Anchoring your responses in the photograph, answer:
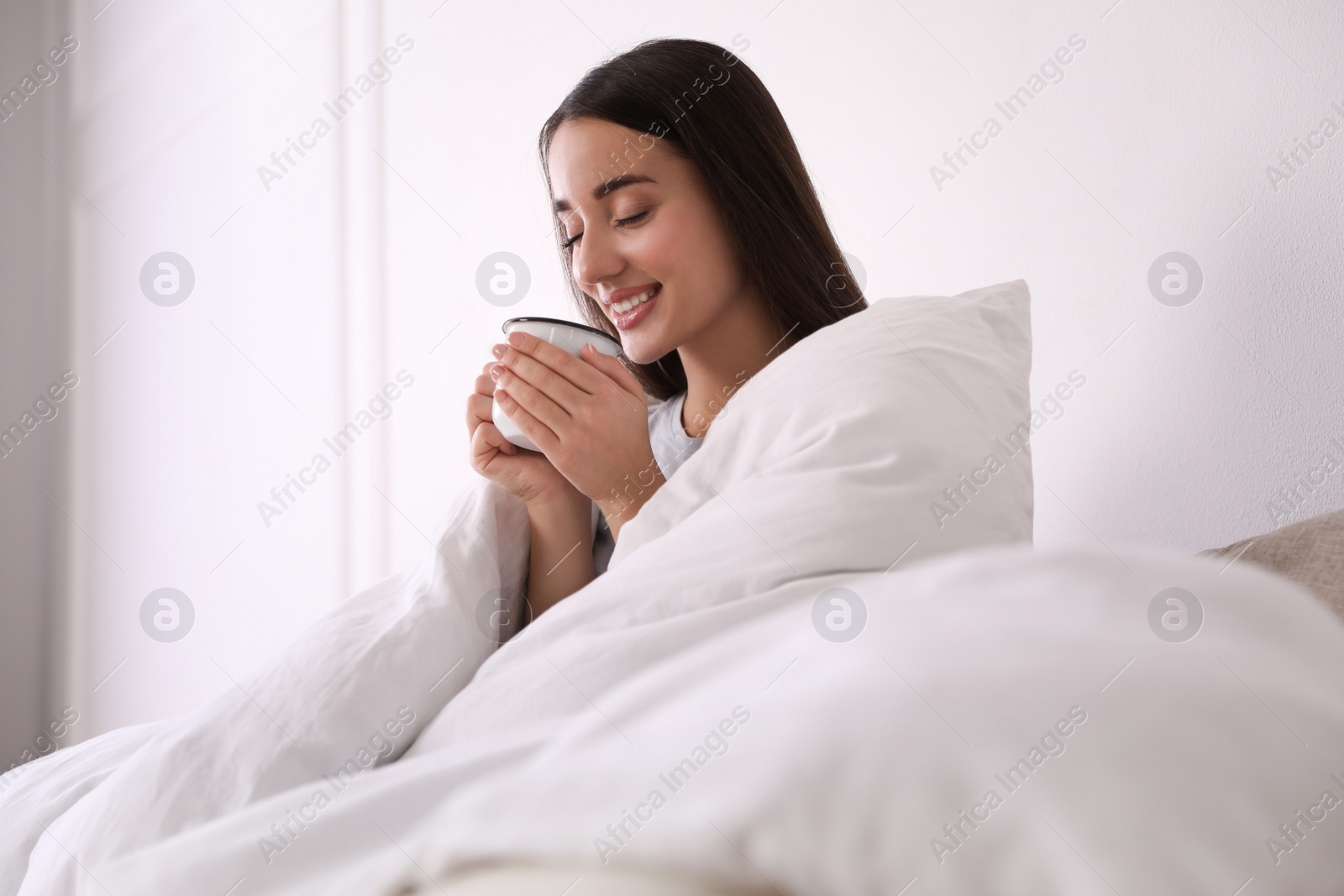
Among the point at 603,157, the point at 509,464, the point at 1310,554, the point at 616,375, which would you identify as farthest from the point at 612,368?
the point at 1310,554

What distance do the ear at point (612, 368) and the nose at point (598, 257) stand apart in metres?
0.13

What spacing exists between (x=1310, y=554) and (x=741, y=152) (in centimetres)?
67

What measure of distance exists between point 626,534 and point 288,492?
1854 mm

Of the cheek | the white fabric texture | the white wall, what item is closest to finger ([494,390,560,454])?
the white fabric texture

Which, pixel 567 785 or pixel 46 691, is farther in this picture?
pixel 46 691

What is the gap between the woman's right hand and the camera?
3.16ft

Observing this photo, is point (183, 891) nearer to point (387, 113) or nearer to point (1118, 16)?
point (1118, 16)

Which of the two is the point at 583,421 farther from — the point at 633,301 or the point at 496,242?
the point at 496,242

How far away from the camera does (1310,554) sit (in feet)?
2.34

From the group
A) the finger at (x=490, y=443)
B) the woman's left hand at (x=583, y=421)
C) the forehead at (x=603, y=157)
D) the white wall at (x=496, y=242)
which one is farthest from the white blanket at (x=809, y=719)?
the forehead at (x=603, y=157)

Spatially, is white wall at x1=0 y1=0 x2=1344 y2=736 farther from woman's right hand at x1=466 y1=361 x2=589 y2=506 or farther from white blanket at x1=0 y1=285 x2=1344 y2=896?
woman's right hand at x1=466 y1=361 x2=589 y2=506

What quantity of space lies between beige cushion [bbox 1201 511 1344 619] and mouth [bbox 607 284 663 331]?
2.00 feet

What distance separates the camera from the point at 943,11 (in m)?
1.22

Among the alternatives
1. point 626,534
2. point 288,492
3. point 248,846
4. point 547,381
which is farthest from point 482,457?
point 288,492
